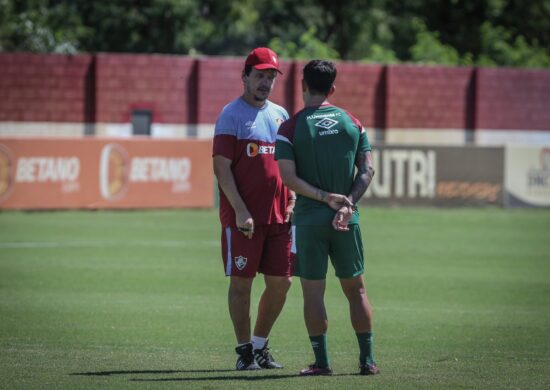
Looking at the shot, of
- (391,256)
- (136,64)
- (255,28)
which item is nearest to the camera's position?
(391,256)

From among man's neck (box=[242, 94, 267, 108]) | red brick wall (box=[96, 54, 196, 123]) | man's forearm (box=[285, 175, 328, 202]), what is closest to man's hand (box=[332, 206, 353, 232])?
man's forearm (box=[285, 175, 328, 202])

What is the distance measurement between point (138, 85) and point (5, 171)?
11194mm

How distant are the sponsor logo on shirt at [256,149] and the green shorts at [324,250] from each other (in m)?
0.73

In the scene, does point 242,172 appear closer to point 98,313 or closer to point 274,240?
point 274,240

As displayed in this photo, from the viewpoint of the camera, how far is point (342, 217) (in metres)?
7.03

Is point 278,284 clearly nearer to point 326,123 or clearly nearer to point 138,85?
point 326,123

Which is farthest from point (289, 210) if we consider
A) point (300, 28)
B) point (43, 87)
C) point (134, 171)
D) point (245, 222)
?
point (300, 28)

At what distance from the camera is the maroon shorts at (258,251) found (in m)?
7.63

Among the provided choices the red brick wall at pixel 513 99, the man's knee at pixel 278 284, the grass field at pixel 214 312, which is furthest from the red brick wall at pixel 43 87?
the man's knee at pixel 278 284

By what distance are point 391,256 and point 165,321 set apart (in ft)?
23.1

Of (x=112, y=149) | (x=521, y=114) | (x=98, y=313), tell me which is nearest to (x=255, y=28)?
(x=521, y=114)

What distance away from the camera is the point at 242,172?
766 cm

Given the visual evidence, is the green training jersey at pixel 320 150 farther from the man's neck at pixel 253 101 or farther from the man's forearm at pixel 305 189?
the man's neck at pixel 253 101

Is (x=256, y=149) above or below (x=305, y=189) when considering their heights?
above
